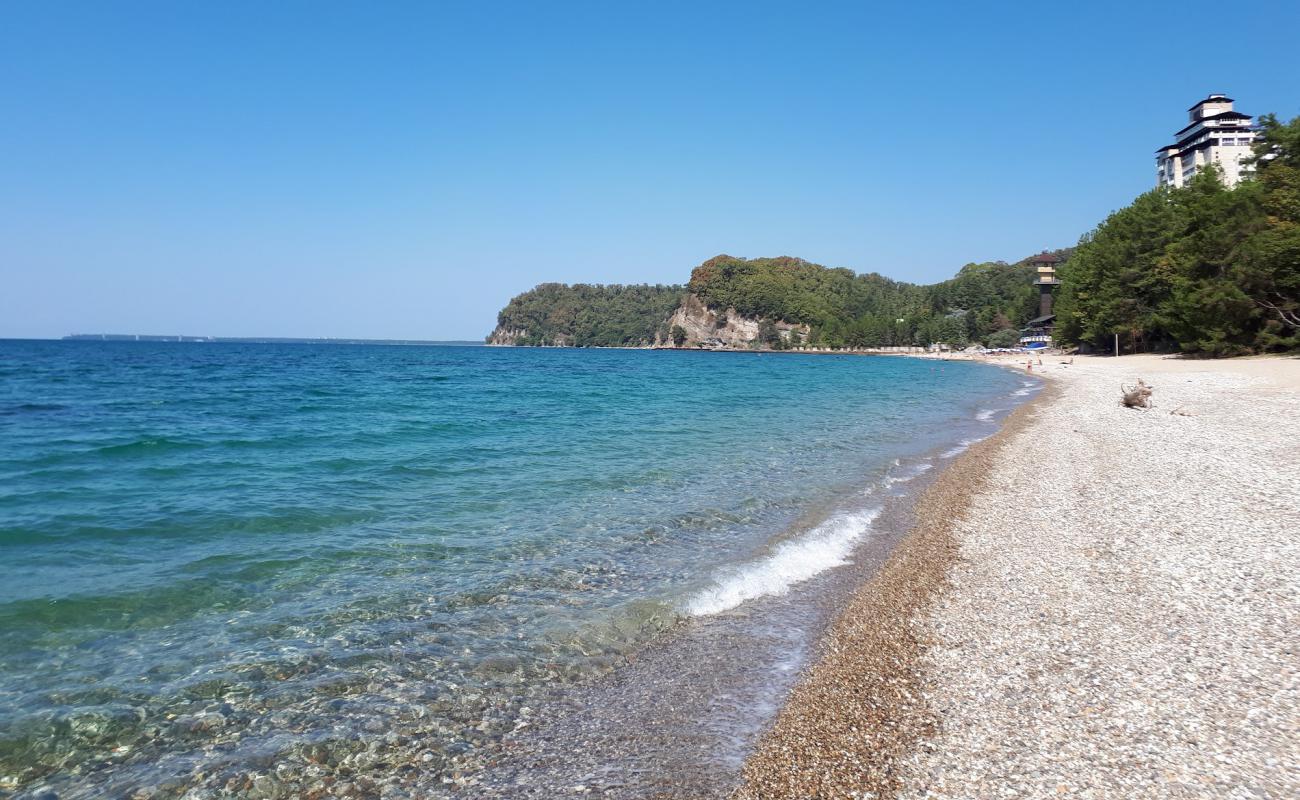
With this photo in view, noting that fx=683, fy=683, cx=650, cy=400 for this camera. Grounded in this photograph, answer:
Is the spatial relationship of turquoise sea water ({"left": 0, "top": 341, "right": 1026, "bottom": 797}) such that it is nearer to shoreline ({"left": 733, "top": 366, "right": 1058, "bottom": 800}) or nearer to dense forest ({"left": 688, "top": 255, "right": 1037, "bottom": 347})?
shoreline ({"left": 733, "top": 366, "right": 1058, "bottom": 800})

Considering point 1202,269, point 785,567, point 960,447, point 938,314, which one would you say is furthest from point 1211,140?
point 785,567

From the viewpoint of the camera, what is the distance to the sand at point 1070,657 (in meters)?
4.23

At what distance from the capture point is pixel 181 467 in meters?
15.5

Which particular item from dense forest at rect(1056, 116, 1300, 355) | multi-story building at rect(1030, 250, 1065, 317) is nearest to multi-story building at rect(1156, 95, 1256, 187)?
multi-story building at rect(1030, 250, 1065, 317)

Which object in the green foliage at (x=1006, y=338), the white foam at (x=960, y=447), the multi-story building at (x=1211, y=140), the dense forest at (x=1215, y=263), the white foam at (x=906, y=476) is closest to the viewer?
the white foam at (x=906, y=476)

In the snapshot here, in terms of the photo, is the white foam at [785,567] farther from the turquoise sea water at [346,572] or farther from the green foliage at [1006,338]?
the green foliage at [1006,338]

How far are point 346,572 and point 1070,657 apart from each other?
318 inches

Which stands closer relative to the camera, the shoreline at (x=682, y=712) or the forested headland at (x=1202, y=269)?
the shoreline at (x=682, y=712)

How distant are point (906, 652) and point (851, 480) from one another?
899 cm

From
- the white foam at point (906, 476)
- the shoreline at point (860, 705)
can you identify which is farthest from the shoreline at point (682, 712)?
the white foam at point (906, 476)

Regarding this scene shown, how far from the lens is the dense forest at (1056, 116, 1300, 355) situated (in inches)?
1667

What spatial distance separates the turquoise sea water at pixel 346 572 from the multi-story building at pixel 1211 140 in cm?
12806

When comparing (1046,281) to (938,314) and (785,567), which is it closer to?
(938,314)

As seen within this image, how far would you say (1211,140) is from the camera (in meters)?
112
